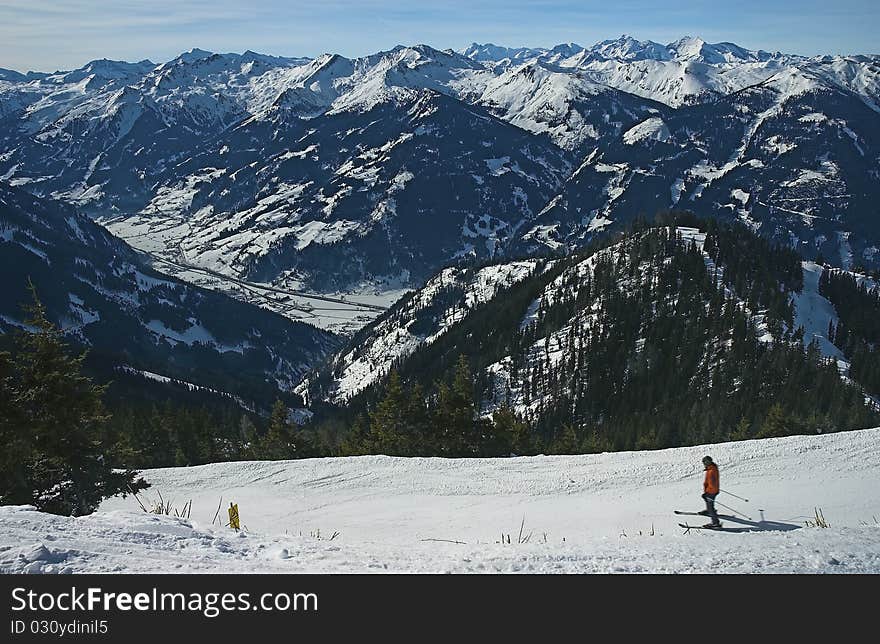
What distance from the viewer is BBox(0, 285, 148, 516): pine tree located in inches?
755

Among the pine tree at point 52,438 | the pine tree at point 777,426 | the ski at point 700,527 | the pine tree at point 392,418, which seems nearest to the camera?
the ski at point 700,527

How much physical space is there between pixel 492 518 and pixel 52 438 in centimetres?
1513

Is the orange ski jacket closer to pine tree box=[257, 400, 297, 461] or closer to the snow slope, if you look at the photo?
the snow slope

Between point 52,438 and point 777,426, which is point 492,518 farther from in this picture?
point 777,426

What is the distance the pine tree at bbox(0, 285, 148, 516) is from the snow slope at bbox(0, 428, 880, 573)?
1387 millimetres

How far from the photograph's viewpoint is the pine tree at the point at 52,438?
19172mm

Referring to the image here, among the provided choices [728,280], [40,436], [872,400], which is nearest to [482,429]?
[40,436]

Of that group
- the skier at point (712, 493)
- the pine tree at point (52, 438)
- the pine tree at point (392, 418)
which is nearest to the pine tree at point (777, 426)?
the pine tree at point (392, 418)

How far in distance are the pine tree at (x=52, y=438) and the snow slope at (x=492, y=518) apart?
54.6 inches

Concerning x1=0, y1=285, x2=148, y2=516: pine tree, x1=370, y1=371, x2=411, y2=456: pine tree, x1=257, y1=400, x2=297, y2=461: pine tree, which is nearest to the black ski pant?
x1=0, y1=285, x2=148, y2=516: pine tree

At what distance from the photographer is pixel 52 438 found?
1964 centimetres

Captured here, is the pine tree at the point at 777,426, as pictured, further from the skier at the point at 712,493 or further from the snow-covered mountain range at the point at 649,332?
the skier at the point at 712,493

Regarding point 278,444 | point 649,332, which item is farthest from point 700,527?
point 649,332
